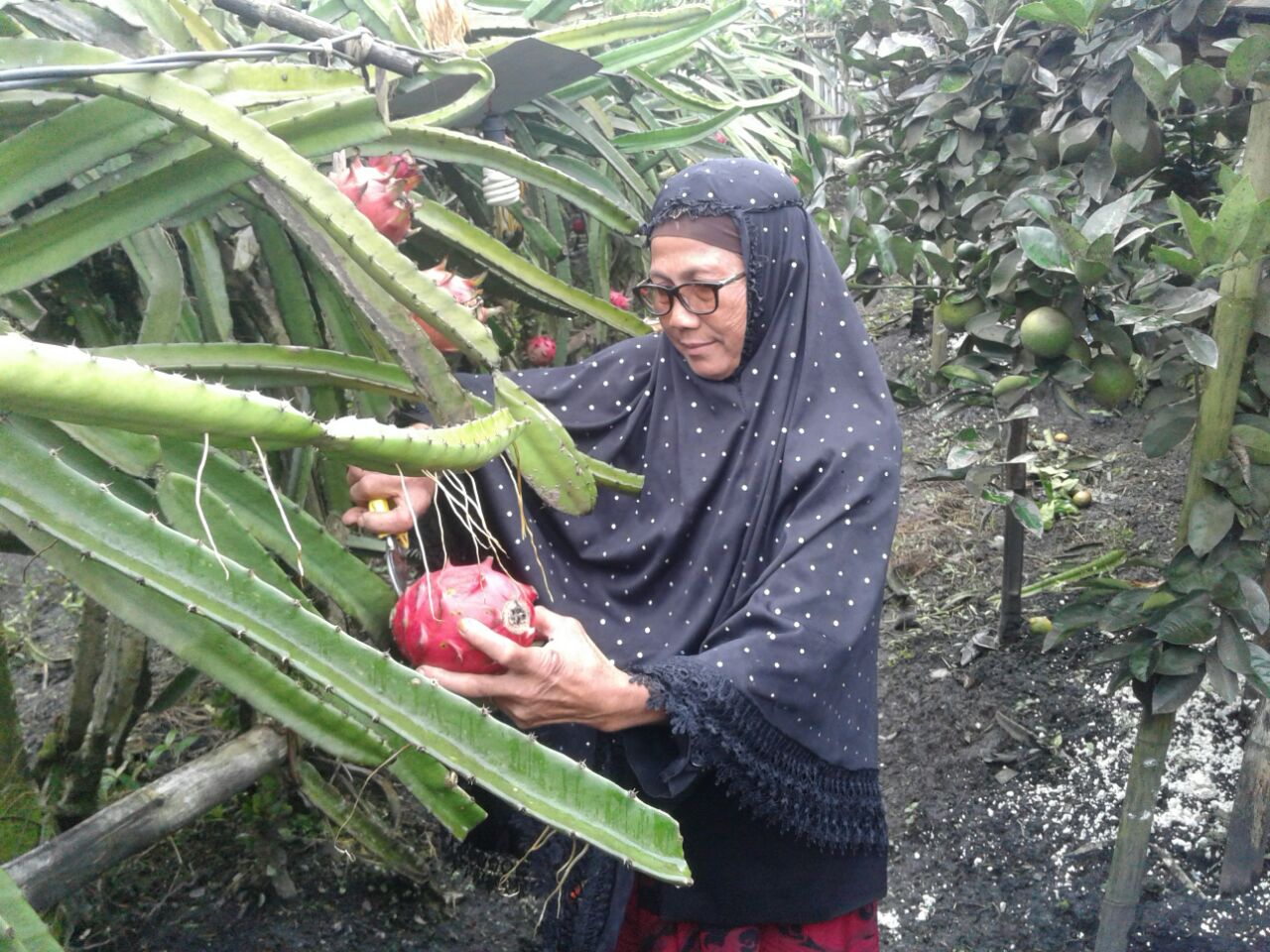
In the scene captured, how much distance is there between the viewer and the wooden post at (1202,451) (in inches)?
66.2

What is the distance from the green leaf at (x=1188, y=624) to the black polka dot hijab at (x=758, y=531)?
0.60 meters

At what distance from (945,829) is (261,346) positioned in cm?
199

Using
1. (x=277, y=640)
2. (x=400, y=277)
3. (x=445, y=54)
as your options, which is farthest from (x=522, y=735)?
(x=445, y=54)

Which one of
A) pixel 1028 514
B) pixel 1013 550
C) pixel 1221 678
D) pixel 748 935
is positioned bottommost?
pixel 1013 550

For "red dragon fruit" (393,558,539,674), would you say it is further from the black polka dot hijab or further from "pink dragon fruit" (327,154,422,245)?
"pink dragon fruit" (327,154,422,245)

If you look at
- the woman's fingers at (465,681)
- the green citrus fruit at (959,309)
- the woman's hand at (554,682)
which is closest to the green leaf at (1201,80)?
→ the green citrus fruit at (959,309)

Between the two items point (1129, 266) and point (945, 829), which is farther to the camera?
point (945, 829)

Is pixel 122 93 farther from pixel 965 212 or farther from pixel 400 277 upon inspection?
pixel 965 212

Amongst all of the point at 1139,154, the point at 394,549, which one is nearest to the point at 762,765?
the point at 394,549

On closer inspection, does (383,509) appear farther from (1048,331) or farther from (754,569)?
(1048,331)

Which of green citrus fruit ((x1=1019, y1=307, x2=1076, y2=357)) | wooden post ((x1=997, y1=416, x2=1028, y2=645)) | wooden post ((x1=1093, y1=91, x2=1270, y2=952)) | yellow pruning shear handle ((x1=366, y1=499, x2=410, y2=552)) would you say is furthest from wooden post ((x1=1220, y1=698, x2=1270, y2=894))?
yellow pruning shear handle ((x1=366, y1=499, x2=410, y2=552))

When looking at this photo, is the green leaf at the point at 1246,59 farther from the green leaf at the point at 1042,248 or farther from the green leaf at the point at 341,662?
the green leaf at the point at 341,662

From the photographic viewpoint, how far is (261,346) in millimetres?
1218

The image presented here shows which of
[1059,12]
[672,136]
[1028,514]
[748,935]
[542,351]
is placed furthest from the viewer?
[542,351]
